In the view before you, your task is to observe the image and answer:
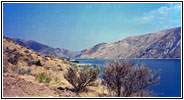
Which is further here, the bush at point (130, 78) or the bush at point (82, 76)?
the bush at point (82, 76)

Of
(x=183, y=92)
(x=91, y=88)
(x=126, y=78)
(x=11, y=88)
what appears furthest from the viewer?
(x=91, y=88)

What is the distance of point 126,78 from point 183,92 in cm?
376

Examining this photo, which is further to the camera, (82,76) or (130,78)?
(82,76)

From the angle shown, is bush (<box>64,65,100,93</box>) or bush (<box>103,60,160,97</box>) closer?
bush (<box>103,60,160,97</box>)

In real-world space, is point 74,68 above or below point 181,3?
below

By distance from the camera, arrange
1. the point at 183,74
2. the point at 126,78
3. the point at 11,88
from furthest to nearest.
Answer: the point at 126,78 < the point at 11,88 < the point at 183,74

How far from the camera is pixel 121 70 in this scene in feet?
30.7

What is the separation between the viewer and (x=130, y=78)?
9.23 meters

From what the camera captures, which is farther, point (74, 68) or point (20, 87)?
point (74, 68)

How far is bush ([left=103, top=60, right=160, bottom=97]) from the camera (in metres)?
9.23

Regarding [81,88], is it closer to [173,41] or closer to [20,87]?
[20,87]

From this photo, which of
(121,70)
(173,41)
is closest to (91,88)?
(121,70)

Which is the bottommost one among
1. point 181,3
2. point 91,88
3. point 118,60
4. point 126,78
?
point 91,88

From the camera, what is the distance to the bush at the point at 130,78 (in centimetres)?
923
